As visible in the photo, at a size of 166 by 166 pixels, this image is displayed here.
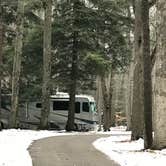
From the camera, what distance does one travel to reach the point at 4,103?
37.6m

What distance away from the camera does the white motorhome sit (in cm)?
3784

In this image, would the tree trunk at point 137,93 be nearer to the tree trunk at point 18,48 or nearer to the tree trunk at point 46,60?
the tree trunk at point 18,48

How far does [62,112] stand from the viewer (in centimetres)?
3806

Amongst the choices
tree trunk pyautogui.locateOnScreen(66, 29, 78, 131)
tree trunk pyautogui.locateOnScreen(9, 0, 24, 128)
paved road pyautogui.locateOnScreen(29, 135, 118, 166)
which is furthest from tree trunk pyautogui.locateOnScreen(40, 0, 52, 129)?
paved road pyautogui.locateOnScreen(29, 135, 118, 166)

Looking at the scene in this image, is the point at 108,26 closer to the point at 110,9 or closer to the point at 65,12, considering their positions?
the point at 110,9

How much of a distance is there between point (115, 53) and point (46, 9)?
266 inches

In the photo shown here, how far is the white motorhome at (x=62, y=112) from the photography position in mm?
37844

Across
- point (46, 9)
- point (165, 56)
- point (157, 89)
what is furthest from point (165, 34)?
point (46, 9)

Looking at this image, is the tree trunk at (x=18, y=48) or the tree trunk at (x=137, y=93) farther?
the tree trunk at (x=18, y=48)

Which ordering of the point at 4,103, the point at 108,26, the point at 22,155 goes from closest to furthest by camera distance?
the point at 22,155, the point at 108,26, the point at 4,103

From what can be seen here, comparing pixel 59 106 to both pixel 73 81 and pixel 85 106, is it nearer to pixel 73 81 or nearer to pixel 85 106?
pixel 85 106

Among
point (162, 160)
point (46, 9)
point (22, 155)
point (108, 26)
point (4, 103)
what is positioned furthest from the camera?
point (4, 103)

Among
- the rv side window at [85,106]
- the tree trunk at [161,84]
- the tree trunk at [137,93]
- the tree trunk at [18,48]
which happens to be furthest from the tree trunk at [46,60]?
the tree trunk at [161,84]

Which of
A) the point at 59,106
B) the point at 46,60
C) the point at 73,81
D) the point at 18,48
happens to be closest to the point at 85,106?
the point at 59,106
